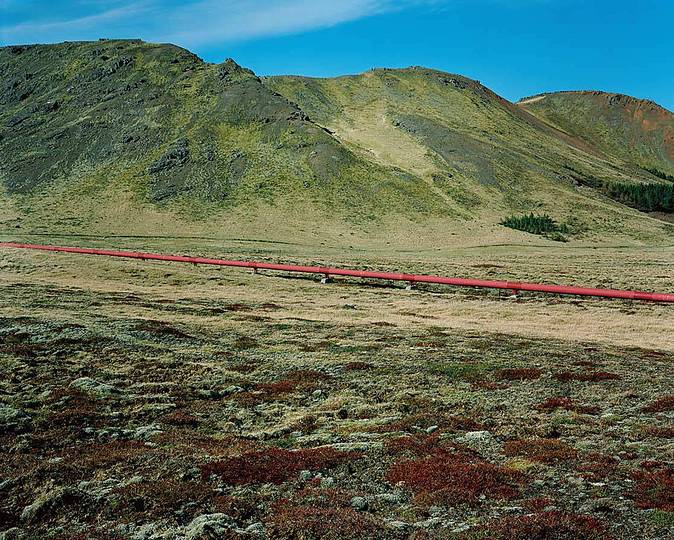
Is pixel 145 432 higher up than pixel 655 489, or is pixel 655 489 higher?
pixel 655 489

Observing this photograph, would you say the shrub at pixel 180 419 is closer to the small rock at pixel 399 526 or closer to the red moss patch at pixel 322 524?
the red moss patch at pixel 322 524

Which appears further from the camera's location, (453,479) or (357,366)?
(357,366)

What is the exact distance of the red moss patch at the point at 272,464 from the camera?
995 centimetres

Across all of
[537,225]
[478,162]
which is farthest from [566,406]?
[478,162]

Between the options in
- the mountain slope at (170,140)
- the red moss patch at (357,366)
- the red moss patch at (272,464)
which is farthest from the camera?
the mountain slope at (170,140)

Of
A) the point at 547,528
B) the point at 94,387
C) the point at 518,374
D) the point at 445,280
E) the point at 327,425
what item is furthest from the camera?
the point at 445,280

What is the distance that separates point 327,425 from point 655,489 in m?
6.63

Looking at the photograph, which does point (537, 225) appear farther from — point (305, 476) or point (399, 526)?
point (399, 526)

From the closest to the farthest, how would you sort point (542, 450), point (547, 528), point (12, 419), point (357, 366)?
point (547, 528) → point (542, 450) → point (12, 419) → point (357, 366)

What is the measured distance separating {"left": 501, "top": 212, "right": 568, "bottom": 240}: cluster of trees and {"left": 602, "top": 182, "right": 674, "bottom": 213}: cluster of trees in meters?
48.7

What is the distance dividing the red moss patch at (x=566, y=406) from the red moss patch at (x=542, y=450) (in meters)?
2.49

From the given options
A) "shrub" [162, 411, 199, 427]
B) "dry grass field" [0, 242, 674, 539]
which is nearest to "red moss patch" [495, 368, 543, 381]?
"dry grass field" [0, 242, 674, 539]

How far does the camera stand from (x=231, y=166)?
13475 centimetres

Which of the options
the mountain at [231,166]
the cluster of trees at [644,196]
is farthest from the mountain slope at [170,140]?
the cluster of trees at [644,196]
